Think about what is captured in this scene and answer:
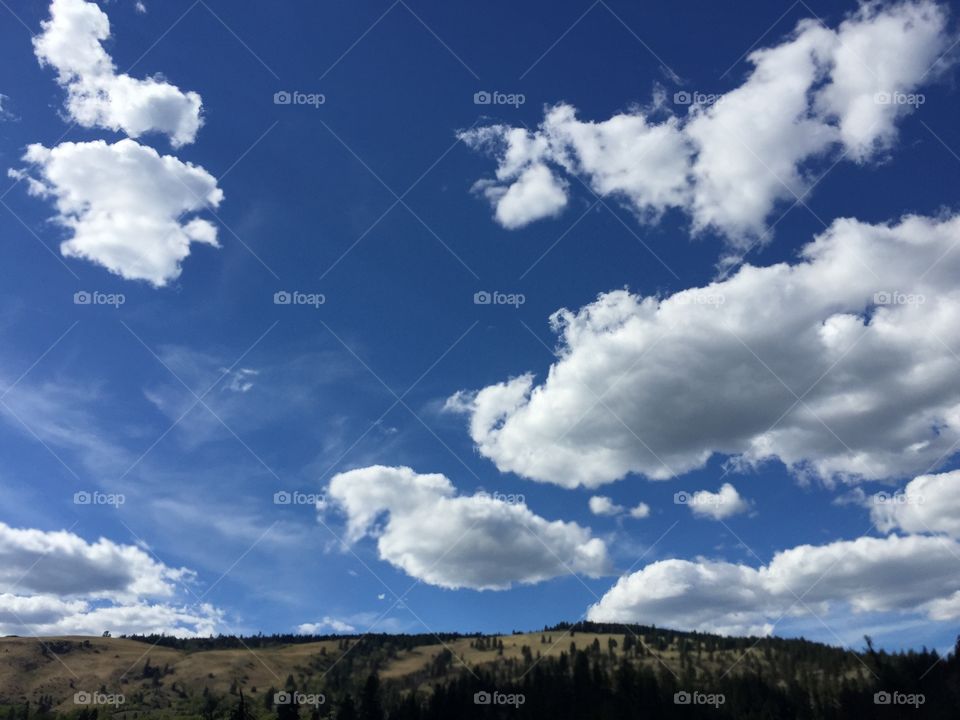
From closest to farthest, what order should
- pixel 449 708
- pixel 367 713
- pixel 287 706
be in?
1. pixel 287 706
2. pixel 367 713
3. pixel 449 708

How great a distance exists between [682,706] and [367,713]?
3337 inches

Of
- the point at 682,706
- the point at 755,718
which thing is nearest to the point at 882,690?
the point at 755,718

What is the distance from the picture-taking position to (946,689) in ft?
586

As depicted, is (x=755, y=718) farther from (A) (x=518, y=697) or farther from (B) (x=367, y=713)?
(B) (x=367, y=713)

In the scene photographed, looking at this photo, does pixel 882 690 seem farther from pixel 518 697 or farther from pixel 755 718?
pixel 518 697

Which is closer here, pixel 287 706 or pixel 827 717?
pixel 287 706

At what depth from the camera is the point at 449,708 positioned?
193 metres

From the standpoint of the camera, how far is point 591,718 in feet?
608

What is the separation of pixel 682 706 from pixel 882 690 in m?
53.3

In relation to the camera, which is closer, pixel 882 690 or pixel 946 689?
pixel 946 689

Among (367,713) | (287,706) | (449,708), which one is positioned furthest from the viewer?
(449,708)

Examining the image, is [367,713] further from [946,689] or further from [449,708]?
[946,689]

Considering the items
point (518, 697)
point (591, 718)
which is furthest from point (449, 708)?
point (591, 718)

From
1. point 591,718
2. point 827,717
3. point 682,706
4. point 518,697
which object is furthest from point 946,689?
point 518,697
